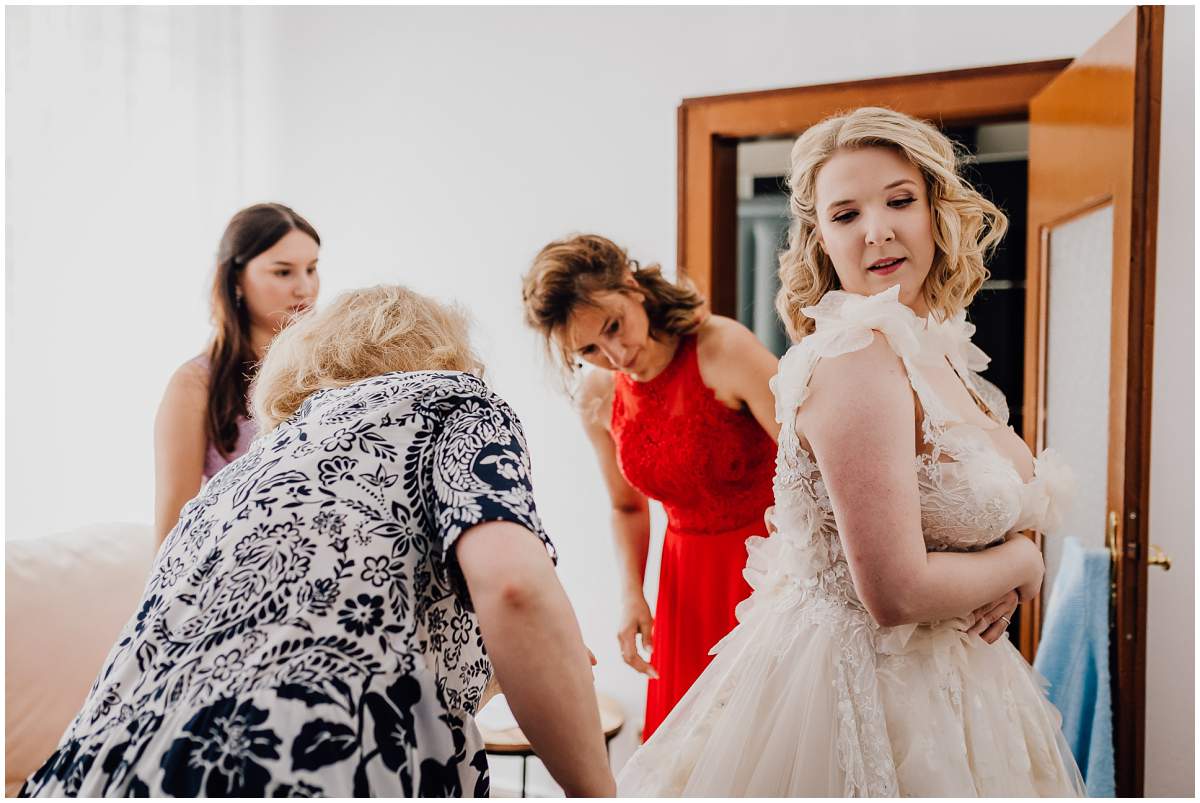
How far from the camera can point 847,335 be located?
42.4 inches

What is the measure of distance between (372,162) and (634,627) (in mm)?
2032

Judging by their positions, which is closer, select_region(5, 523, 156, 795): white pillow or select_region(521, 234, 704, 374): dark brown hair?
select_region(521, 234, 704, 374): dark brown hair

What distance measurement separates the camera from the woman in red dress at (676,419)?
1852 mm

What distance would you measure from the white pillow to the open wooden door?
2116 mm

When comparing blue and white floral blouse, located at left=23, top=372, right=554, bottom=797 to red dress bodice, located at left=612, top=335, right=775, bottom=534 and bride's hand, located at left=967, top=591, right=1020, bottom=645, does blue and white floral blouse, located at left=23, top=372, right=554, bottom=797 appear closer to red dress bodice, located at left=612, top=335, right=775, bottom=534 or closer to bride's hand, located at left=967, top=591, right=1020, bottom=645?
bride's hand, located at left=967, top=591, right=1020, bottom=645

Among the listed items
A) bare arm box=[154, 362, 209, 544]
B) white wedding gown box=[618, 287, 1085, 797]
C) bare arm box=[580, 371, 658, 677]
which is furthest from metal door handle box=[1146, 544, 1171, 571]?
bare arm box=[154, 362, 209, 544]

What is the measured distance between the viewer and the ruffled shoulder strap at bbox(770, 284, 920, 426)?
1070 mm

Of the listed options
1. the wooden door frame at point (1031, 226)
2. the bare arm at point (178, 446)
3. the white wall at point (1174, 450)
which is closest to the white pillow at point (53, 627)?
the bare arm at point (178, 446)

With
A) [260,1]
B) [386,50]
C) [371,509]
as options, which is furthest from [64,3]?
[371,509]

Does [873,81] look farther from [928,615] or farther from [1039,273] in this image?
[928,615]

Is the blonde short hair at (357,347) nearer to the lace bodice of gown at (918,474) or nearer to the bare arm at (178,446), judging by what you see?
the lace bodice of gown at (918,474)

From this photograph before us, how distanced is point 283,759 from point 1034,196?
82.6 inches

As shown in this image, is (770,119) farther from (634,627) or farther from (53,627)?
(53,627)

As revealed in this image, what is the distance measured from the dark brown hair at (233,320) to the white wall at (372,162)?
626 mm
